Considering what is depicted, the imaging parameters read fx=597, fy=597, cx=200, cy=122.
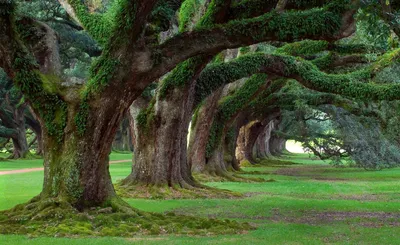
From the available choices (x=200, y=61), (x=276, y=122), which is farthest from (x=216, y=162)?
(x=276, y=122)

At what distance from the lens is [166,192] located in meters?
18.0

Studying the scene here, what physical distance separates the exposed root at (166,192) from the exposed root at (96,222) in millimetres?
5595

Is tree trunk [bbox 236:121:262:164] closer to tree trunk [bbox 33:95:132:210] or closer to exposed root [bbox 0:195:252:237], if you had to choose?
tree trunk [bbox 33:95:132:210]

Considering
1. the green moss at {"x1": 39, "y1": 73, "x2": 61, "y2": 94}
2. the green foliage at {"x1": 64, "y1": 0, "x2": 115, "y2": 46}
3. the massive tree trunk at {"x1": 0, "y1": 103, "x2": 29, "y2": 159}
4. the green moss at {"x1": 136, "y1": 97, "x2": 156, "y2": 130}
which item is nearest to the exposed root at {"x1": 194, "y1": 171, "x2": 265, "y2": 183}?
the green moss at {"x1": 136, "y1": 97, "x2": 156, "y2": 130}

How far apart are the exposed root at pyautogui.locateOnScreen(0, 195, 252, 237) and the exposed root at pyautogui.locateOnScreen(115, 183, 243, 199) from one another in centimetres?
560

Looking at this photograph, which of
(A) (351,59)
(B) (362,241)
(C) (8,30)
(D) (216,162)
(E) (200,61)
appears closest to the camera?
(B) (362,241)

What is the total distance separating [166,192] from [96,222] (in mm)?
7039

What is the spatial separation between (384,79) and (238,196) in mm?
8083

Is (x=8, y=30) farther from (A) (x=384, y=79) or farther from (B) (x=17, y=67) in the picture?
(A) (x=384, y=79)

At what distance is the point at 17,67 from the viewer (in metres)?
11.7

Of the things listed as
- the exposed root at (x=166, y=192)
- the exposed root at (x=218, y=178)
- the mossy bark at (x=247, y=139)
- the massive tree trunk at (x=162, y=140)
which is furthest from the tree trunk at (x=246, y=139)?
the massive tree trunk at (x=162, y=140)

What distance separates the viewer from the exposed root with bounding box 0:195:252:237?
33.9 feet

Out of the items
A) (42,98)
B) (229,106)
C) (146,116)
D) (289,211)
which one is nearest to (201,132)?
(229,106)

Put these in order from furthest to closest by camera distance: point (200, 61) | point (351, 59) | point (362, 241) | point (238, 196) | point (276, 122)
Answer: point (276, 122), point (351, 59), point (238, 196), point (200, 61), point (362, 241)
